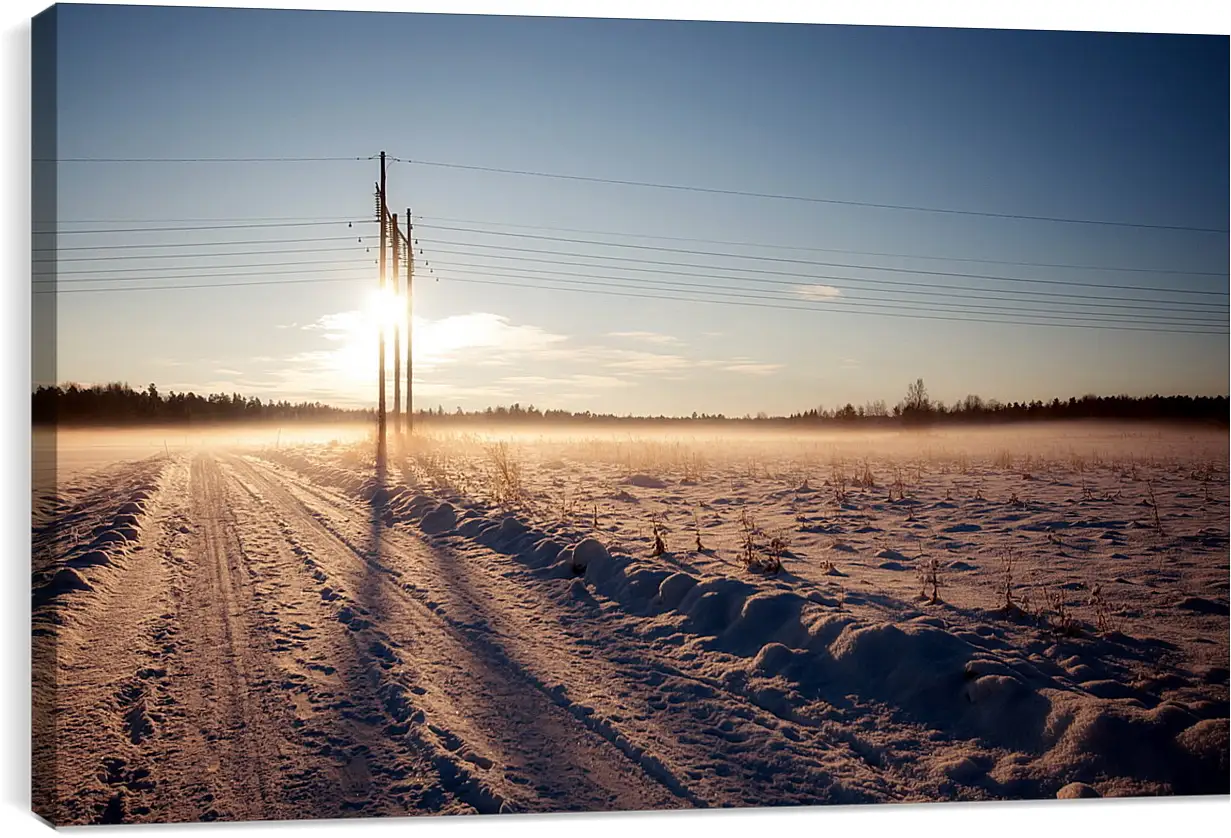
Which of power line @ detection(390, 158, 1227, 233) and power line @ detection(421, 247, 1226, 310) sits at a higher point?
power line @ detection(390, 158, 1227, 233)

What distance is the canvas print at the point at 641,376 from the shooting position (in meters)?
3.94

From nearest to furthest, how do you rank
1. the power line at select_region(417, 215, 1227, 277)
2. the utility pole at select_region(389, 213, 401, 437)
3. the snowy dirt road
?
the snowy dirt road, the power line at select_region(417, 215, 1227, 277), the utility pole at select_region(389, 213, 401, 437)

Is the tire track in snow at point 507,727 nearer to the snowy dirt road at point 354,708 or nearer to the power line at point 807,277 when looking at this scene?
the snowy dirt road at point 354,708

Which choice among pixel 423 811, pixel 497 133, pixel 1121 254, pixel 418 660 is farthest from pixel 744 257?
pixel 423 811

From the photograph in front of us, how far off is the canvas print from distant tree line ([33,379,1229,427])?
0.16ft

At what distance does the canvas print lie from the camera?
12.9 feet

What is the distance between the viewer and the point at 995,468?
11.6m

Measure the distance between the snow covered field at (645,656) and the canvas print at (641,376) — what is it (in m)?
0.03

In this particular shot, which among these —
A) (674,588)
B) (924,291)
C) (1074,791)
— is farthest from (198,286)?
(1074,791)

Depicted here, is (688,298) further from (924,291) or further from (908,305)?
(924,291)

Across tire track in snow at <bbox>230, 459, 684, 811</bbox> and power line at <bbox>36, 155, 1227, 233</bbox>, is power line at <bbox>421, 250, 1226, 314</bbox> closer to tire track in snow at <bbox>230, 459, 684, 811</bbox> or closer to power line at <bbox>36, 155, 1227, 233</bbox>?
power line at <bbox>36, 155, 1227, 233</bbox>

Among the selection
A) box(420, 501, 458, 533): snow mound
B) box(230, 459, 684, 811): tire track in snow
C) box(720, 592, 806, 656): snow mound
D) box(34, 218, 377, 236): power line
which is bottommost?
box(230, 459, 684, 811): tire track in snow

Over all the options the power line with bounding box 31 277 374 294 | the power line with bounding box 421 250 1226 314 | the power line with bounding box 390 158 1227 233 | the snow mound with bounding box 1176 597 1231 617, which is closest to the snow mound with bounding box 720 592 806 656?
the snow mound with bounding box 1176 597 1231 617

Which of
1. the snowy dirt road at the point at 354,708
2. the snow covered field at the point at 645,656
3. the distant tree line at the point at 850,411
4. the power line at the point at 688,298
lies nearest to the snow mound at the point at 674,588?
the snow covered field at the point at 645,656
